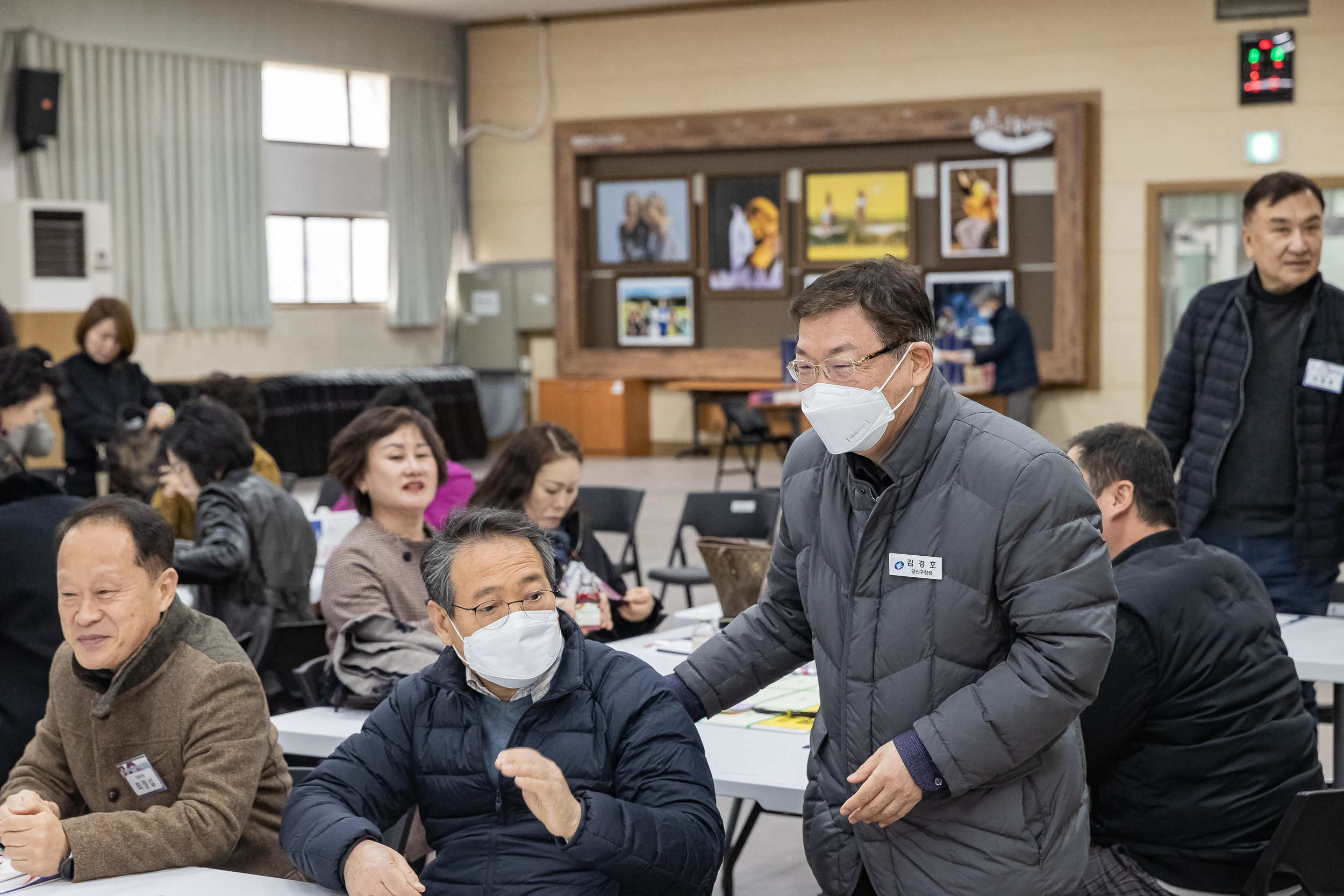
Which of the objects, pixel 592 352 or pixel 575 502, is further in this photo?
pixel 592 352

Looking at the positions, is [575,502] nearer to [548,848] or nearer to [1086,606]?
[548,848]

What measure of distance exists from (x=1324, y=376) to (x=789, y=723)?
6.35 feet

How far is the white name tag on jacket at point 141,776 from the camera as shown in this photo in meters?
2.40

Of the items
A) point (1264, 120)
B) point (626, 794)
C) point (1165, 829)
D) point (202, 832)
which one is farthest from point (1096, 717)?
point (1264, 120)

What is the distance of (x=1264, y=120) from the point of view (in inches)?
476

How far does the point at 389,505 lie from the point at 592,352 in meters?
11.2

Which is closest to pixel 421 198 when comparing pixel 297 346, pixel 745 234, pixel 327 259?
pixel 327 259

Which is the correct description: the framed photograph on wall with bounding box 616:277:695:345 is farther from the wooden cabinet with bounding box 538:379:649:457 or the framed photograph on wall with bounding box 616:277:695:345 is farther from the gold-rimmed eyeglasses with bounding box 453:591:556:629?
the gold-rimmed eyeglasses with bounding box 453:591:556:629

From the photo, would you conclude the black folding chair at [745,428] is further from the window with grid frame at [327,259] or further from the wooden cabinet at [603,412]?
the window with grid frame at [327,259]

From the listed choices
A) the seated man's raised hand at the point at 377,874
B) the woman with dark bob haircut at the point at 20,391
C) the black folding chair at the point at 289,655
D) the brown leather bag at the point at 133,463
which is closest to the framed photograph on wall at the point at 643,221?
the brown leather bag at the point at 133,463

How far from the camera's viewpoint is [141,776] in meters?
2.40

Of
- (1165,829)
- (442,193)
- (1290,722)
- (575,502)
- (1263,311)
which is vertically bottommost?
(1165,829)

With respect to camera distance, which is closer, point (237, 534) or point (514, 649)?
point (514, 649)

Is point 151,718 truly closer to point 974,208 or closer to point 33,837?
point 33,837
